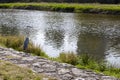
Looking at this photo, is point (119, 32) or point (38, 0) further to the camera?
point (38, 0)

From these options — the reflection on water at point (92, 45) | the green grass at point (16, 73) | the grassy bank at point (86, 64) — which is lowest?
the reflection on water at point (92, 45)

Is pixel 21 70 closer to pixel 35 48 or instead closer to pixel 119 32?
pixel 35 48

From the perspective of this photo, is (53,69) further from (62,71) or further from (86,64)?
(86,64)

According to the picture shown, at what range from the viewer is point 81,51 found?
17469 mm

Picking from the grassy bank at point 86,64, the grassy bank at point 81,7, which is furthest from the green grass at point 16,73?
the grassy bank at point 81,7

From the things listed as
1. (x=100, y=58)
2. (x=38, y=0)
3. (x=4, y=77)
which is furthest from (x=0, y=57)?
(x=38, y=0)

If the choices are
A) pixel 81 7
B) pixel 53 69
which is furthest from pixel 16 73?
pixel 81 7

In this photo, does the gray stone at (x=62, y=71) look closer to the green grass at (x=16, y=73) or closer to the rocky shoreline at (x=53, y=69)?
the rocky shoreline at (x=53, y=69)

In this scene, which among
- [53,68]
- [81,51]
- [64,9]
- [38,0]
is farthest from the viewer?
[38,0]

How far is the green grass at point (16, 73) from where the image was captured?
8289 mm

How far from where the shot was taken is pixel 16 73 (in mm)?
8695

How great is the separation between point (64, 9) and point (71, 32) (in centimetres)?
2519

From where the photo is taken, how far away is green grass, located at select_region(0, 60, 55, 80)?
829cm

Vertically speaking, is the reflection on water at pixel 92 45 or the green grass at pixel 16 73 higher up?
the green grass at pixel 16 73
